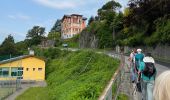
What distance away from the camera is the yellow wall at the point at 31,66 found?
2701 inches

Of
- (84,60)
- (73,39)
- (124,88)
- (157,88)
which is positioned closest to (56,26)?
(73,39)

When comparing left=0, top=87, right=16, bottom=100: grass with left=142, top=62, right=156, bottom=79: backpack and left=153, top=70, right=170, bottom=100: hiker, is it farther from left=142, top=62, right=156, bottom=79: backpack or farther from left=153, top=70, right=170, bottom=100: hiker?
left=153, top=70, right=170, bottom=100: hiker

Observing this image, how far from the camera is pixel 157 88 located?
117 inches

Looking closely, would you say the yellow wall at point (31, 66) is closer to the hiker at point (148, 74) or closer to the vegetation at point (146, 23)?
the vegetation at point (146, 23)

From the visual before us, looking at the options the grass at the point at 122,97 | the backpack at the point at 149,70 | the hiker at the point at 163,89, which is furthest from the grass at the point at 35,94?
the hiker at the point at 163,89

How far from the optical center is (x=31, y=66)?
7012 centimetres

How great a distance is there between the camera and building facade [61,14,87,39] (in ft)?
520

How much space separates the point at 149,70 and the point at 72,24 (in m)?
149

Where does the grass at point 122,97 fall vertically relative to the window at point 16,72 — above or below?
above

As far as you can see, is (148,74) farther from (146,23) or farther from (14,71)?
(14,71)

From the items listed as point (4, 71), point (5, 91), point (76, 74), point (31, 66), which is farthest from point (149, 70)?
point (31, 66)

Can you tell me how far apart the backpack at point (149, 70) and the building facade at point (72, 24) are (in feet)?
481

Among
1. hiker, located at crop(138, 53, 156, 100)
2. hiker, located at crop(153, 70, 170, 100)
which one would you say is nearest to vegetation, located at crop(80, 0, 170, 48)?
hiker, located at crop(138, 53, 156, 100)

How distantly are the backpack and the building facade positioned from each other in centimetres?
14655
